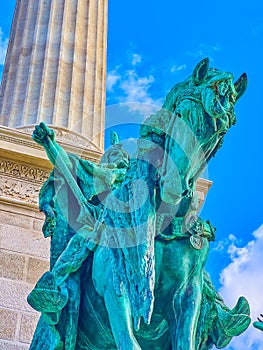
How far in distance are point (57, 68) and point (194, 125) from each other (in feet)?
20.7

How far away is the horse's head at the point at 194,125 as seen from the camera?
5340mm

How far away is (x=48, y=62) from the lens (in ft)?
37.6

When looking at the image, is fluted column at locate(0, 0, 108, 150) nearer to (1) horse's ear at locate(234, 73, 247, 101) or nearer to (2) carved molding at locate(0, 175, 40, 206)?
(2) carved molding at locate(0, 175, 40, 206)

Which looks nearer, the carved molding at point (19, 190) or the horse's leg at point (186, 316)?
the horse's leg at point (186, 316)

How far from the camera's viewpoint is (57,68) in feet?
37.4

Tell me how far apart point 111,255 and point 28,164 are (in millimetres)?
3840

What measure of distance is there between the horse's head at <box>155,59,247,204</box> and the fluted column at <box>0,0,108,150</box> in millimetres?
4843

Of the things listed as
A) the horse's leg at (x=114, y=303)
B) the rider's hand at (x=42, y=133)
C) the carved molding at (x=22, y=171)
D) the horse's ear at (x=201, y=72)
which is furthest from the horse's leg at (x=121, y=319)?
the carved molding at (x=22, y=171)

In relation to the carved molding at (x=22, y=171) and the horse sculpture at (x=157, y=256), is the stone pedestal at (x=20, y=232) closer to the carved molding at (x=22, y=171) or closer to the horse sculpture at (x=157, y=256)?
the carved molding at (x=22, y=171)

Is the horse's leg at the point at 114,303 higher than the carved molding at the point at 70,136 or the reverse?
the reverse

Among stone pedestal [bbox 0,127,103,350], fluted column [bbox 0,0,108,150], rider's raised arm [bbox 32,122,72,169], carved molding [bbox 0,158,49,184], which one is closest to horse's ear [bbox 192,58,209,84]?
rider's raised arm [bbox 32,122,72,169]

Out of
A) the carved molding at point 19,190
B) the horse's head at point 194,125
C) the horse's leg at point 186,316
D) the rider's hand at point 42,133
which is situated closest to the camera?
the horse's leg at point 186,316

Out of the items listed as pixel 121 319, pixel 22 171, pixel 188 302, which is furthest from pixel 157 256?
pixel 22 171

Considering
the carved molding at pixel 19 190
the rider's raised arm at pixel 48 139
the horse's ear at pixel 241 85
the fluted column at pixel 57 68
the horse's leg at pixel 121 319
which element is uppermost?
the fluted column at pixel 57 68
